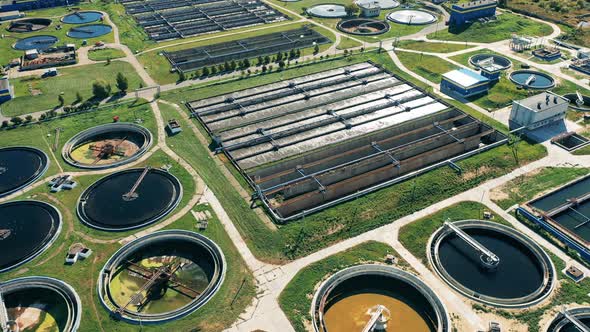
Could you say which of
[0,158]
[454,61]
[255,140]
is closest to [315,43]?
[454,61]

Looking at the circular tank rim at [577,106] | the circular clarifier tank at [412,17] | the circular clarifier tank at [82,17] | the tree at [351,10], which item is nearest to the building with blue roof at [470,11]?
the circular clarifier tank at [412,17]

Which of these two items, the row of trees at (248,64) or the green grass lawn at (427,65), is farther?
the row of trees at (248,64)

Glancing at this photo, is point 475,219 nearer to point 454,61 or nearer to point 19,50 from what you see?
point 454,61

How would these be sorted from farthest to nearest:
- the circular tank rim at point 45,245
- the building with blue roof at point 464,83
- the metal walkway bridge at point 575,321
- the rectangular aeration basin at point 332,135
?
the building with blue roof at point 464,83 < the rectangular aeration basin at point 332,135 < the circular tank rim at point 45,245 < the metal walkway bridge at point 575,321

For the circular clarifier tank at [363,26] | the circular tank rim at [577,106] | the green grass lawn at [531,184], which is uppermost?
the circular clarifier tank at [363,26]

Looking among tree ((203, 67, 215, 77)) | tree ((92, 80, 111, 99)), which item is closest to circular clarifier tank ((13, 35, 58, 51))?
tree ((92, 80, 111, 99))

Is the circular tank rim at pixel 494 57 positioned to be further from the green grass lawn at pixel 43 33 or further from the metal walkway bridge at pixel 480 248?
the green grass lawn at pixel 43 33

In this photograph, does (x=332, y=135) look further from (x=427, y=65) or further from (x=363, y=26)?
(x=363, y=26)
